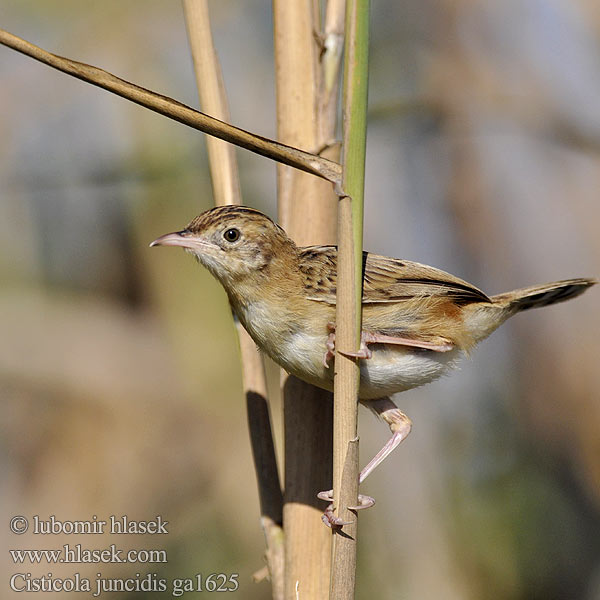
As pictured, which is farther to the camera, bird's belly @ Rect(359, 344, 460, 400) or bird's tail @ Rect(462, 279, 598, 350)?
bird's tail @ Rect(462, 279, 598, 350)

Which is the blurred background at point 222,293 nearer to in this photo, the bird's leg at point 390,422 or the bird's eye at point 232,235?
the bird's leg at point 390,422

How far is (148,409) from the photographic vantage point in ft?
14.3

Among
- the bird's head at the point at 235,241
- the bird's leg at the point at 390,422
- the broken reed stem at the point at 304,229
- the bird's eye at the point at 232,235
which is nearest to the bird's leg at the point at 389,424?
the bird's leg at the point at 390,422

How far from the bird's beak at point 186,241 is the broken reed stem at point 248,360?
0.17 meters

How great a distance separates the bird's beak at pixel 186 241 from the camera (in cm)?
267

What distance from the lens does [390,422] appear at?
295 cm

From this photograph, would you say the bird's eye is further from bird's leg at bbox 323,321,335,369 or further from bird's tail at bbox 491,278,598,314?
bird's tail at bbox 491,278,598,314

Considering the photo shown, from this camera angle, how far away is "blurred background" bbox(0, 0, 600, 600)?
424 cm

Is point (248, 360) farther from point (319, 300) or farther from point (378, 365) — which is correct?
point (378, 365)

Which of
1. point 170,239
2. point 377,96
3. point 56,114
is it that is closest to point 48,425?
point 56,114

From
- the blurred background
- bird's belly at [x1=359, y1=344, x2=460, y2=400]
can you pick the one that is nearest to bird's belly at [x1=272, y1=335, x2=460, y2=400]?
bird's belly at [x1=359, y1=344, x2=460, y2=400]

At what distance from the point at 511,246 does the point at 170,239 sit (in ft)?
8.65

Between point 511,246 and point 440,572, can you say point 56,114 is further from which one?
point 440,572

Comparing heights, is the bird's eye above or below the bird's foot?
above
